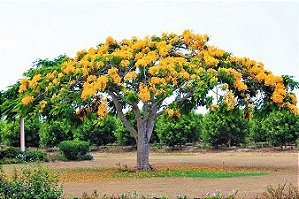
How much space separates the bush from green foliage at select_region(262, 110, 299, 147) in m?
13.2

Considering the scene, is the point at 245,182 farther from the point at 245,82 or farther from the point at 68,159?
the point at 68,159

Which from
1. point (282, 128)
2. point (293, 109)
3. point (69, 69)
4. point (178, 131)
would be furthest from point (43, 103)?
point (178, 131)

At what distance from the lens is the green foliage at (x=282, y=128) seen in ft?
120

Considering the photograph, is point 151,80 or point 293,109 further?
point 293,109

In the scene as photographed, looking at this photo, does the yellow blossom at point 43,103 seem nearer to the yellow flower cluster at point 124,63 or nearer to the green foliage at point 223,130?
the yellow flower cluster at point 124,63

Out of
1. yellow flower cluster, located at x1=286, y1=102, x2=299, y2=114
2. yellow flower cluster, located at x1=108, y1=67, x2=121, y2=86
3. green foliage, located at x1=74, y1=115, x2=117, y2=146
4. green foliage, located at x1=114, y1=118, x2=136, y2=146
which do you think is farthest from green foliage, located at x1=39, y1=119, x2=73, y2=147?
yellow flower cluster, located at x1=286, y1=102, x2=299, y2=114

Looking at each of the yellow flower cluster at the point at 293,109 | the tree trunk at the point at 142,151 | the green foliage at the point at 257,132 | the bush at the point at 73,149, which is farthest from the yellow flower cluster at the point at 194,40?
the green foliage at the point at 257,132

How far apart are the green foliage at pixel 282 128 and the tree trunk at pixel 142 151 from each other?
16785 millimetres

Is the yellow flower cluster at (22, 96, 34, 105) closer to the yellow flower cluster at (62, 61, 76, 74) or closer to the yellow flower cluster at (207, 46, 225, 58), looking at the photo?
the yellow flower cluster at (62, 61, 76, 74)

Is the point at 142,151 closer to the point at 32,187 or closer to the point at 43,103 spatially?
the point at 43,103

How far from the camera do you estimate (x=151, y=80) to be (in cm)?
1986

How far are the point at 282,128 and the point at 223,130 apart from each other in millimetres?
4661

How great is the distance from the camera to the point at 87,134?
4484 cm

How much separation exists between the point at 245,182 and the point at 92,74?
816 centimetres
